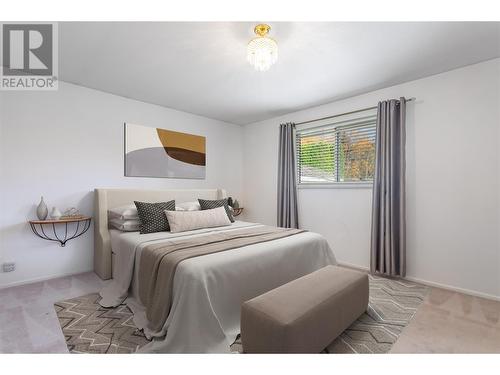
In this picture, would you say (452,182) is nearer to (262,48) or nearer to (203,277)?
(262,48)

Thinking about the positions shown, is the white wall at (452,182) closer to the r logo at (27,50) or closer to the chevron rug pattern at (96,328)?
the chevron rug pattern at (96,328)

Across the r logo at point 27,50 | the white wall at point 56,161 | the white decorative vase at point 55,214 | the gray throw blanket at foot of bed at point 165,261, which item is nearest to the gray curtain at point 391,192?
the gray throw blanket at foot of bed at point 165,261

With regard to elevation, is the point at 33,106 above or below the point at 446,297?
above

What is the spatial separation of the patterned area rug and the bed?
0.09 metres

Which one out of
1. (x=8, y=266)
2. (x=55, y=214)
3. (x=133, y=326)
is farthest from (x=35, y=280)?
(x=133, y=326)

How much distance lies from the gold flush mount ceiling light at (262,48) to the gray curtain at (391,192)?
68.6 inches

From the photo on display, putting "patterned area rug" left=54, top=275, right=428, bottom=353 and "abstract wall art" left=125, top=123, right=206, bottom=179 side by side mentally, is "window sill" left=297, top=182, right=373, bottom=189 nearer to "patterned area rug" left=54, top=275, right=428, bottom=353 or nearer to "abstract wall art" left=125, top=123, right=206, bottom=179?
"patterned area rug" left=54, top=275, right=428, bottom=353

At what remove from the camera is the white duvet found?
1.50 meters

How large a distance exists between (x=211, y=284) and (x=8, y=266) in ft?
8.04

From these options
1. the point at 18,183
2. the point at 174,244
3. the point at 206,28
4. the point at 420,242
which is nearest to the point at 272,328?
the point at 174,244

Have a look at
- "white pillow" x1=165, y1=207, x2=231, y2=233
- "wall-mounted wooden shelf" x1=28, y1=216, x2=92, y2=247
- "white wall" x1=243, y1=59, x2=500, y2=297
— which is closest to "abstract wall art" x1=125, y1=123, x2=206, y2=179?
"wall-mounted wooden shelf" x1=28, y1=216, x2=92, y2=247

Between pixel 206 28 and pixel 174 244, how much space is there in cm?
177

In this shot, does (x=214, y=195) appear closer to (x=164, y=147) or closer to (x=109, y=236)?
(x=164, y=147)
